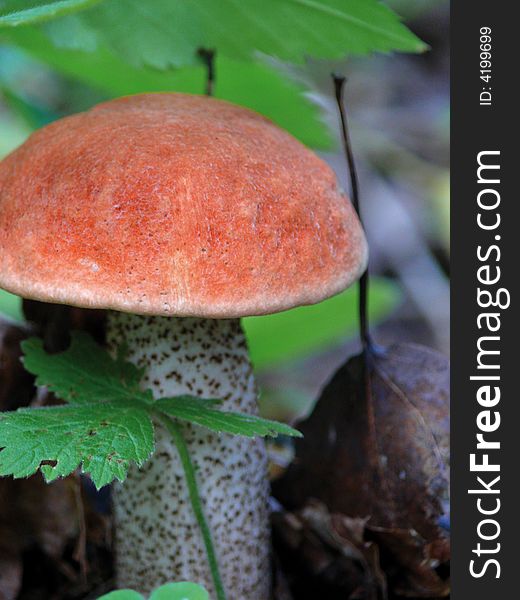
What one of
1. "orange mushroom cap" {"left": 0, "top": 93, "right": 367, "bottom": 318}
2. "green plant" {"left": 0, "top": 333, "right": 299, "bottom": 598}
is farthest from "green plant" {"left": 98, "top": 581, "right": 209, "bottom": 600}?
"orange mushroom cap" {"left": 0, "top": 93, "right": 367, "bottom": 318}

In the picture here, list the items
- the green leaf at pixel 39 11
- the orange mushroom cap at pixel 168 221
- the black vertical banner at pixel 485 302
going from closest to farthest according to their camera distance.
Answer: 1. the green leaf at pixel 39 11
2. the orange mushroom cap at pixel 168 221
3. the black vertical banner at pixel 485 302

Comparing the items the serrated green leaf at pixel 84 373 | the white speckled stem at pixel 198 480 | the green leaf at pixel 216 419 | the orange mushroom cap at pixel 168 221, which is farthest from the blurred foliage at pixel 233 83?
the green leaf at pixel 216 419

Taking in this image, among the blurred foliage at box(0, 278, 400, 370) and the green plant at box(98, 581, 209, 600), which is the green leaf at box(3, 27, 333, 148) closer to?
the blurred foliage at box(0, 278, 400, 370)

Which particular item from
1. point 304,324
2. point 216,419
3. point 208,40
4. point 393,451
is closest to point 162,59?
point 208,40

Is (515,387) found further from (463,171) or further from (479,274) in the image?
(463,171)

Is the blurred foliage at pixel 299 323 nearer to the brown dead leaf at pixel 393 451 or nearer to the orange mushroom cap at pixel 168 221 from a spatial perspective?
the brown dead leaf at pixel 393 451

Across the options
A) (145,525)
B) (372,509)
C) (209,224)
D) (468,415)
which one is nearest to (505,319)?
(468,415)

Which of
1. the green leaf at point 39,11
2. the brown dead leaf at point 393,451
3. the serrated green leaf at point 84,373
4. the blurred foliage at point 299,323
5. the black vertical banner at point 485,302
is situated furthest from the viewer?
the blurred foliage at point 299,323
